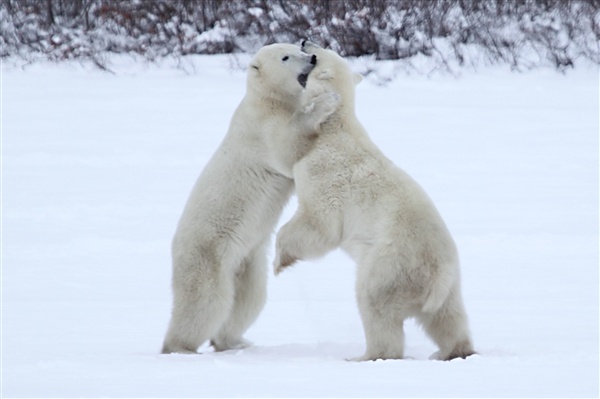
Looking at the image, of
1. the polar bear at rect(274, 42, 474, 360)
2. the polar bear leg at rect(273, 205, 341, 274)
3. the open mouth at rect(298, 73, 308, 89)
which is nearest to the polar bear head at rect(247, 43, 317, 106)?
the open mouth at rect(298, 73, 308, 89)

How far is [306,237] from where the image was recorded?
4.27 metres

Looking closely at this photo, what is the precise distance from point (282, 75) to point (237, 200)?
58 centimetres

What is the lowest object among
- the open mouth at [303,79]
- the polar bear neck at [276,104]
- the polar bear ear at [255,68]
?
the polar bear neck at [276,104]

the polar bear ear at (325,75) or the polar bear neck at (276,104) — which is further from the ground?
the polar bear ear at (325,75)

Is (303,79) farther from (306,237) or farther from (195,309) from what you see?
(195,309)

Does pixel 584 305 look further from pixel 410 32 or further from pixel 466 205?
pixel 410 32

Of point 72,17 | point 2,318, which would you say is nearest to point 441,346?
point 2,318

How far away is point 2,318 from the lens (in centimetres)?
562

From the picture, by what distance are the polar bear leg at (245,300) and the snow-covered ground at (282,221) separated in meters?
0.32

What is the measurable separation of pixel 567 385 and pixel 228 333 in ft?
6.66

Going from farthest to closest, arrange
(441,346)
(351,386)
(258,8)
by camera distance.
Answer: (258,8) < (441,346) < (351,386)

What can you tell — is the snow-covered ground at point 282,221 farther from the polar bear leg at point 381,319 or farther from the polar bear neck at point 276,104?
the polar bear neck at point 276,104

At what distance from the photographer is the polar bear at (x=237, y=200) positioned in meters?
4.58

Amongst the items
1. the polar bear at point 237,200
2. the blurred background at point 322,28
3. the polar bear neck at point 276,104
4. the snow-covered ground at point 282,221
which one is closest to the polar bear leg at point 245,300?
the polar bear at point 237,200
